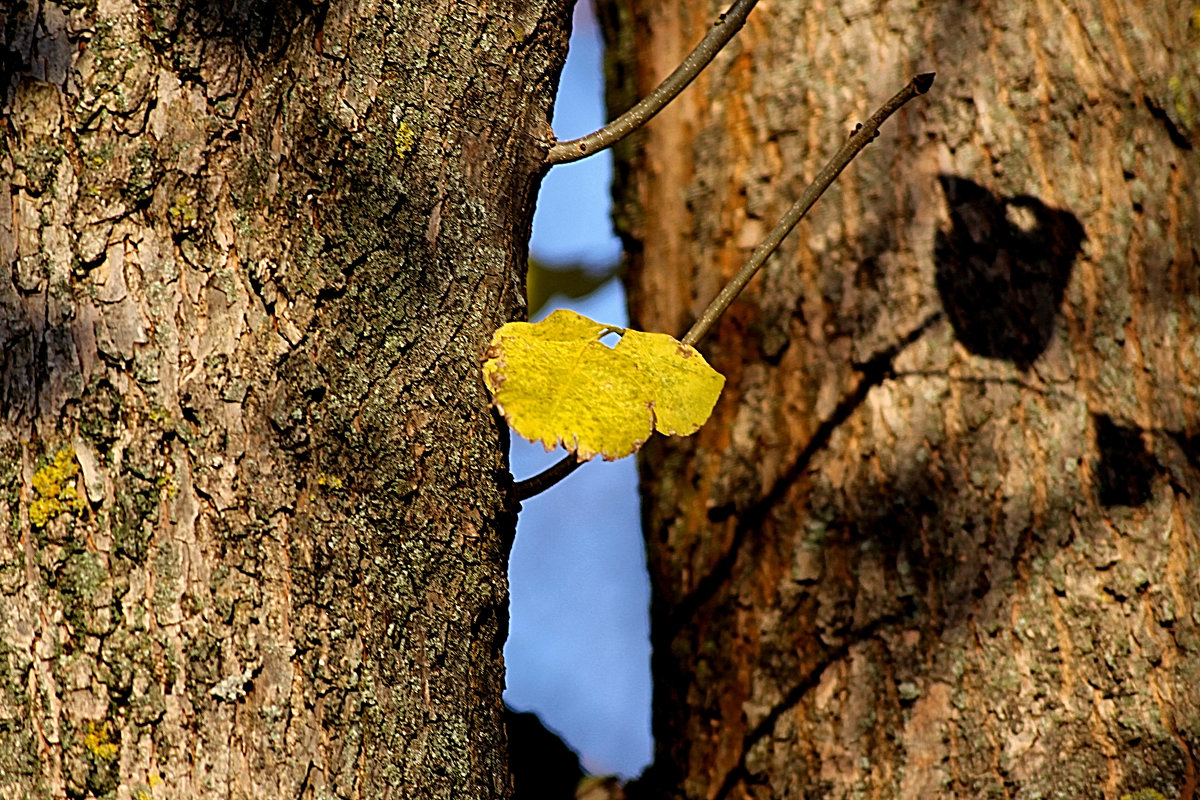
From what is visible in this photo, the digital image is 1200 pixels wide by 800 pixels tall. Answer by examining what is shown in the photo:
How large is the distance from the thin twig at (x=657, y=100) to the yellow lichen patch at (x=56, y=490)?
0.45 metres

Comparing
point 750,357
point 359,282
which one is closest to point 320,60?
point 359,282

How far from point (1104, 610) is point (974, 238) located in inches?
21.3

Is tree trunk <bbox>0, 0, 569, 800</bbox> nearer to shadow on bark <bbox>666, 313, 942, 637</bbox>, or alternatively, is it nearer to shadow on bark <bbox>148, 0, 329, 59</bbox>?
shadow on bark <bbox>148, 0, 329, 59</bbox>

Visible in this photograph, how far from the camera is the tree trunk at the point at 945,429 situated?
4.09 feet

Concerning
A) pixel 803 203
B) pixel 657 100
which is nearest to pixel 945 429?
pixel 803 203

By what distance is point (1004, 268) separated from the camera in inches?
55.5

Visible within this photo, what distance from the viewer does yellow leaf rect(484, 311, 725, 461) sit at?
73cm

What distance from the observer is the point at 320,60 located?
74cm

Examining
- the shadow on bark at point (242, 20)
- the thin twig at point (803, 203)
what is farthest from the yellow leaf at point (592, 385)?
the shadow on bark at point (242, 20)

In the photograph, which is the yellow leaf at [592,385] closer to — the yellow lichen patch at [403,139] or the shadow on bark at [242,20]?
the yellow lichen patch at [403,139]

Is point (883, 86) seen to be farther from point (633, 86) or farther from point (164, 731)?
point (164, 731)

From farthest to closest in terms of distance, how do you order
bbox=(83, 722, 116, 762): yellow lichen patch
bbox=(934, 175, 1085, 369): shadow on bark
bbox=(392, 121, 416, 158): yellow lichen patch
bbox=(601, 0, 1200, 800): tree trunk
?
1. bbox=(934, 175, 1085, 369): shadow on bark
2. bbox=(601, 0, 1200, 800): tree trunk
3. bbox=(392, 121, 416, 158): yellow lichen patch
4. bbox=(83, 722, 116, 762): yellow lichen patch

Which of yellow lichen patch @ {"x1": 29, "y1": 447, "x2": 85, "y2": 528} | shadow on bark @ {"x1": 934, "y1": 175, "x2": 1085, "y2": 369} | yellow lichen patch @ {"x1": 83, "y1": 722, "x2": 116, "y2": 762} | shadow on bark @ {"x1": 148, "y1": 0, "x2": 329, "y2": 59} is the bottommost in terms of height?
yellow lichen patch @ {"x1": 83, "y1": 722, "x2": 116, "y2": 762}

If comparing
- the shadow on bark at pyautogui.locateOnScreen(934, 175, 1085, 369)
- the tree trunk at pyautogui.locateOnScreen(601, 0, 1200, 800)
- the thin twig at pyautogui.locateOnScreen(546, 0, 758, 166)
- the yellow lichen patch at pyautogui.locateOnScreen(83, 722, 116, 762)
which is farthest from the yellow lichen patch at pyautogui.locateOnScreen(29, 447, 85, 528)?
the shadow on bark at pyautogui.locateOnScreen(934, 175, 1085, 369)
